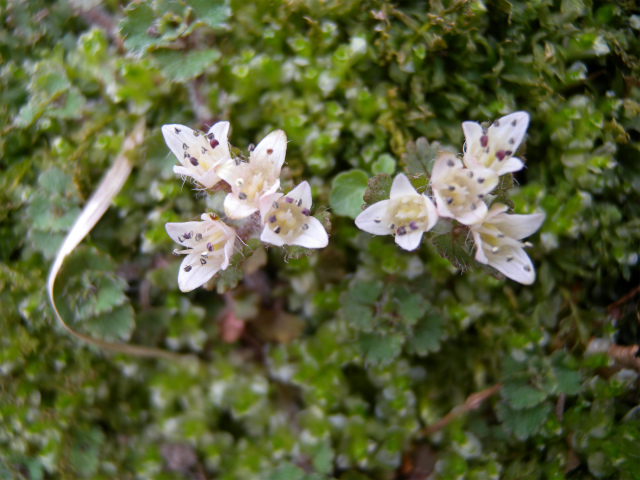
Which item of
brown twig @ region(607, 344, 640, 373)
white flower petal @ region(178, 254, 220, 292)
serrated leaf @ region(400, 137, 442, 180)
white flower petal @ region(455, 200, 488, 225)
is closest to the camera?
white flower petal @ region(455, 200, 488, 225)

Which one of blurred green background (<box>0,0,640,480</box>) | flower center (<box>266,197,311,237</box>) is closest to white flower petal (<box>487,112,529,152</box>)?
blurred green background (<box>0,0,640,480</box>)

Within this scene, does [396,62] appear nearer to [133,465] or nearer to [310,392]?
[310,392]

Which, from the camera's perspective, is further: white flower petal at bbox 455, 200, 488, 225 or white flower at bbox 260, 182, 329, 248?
white flower at bbox 260, 182, 329, 248

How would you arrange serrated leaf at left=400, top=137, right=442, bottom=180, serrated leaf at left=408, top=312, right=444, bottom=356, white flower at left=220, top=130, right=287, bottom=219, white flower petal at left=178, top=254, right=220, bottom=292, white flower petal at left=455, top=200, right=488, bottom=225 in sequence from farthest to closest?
1. serrated leaf at left=408, top=312, right=444, bottom=356
2. serrated leaf at left=400, top=137, right=442, bottom=180
3. white flower petal at left=178, top=254, right=220, bottom=292
4. white flower at left=220, top=130, right=287, bottom=219
5. white flower petal at left=455, top=200, right=488, bottom=225

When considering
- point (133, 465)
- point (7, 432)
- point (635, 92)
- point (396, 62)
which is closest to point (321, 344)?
point (133, 465)

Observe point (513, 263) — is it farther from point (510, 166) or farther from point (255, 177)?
point (255, 177)

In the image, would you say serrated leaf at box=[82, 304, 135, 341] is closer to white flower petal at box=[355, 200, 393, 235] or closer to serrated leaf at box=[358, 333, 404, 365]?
serrated leaf at box=[358, 333, 404, 365]
